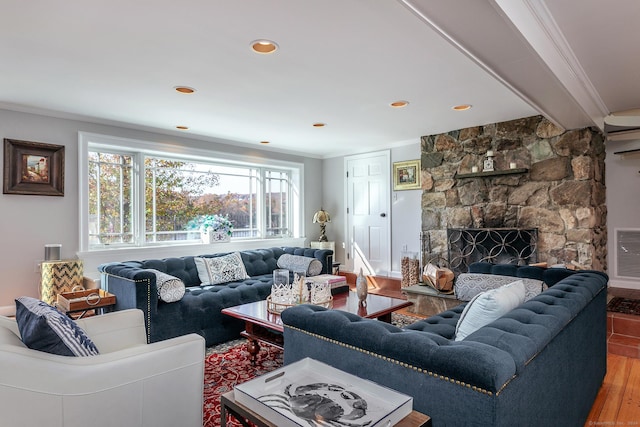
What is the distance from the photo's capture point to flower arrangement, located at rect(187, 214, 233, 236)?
521 cm

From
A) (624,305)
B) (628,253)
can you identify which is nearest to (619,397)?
(624,305)

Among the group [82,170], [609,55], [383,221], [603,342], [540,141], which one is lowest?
[603,342]

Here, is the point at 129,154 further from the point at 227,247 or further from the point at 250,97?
the point at 250,97

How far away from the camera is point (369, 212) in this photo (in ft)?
20.5

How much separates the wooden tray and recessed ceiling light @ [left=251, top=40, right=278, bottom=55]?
244 centimetres

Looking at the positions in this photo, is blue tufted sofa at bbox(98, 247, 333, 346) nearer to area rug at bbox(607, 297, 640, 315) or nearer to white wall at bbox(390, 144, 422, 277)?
white wall at bbox(390, 144, 422, 277)

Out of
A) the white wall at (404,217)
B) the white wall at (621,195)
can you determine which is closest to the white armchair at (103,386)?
the white wall at (404,217)

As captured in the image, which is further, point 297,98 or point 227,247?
point 227,247

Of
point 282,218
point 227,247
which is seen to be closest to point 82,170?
point 227,247

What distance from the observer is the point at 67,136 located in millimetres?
4070

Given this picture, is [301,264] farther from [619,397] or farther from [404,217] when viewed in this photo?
[619,397]

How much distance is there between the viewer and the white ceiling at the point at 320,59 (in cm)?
201

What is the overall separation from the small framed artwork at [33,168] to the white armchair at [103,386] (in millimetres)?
2701

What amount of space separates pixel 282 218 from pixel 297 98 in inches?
126
